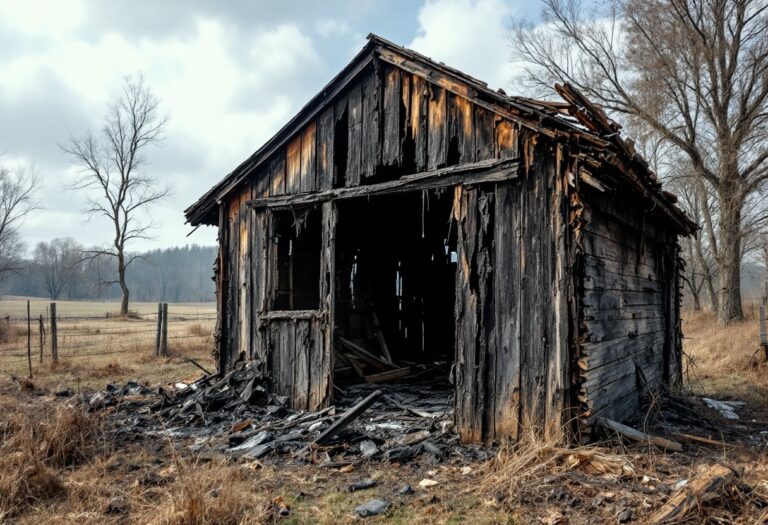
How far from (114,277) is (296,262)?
329 ft

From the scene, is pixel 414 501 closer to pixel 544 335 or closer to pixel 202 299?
pixel 544 335

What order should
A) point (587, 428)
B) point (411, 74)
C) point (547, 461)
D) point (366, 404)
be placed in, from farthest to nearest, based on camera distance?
point (411, 74)
point (366, 404)
point (587, 428)
point (547, 461)

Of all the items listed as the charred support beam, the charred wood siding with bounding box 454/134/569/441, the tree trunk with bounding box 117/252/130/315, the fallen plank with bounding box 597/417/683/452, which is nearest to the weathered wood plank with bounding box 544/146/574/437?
the charred wood siding with bounding box 454/134/569/441

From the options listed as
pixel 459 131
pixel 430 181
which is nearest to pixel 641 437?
pixel 430 181

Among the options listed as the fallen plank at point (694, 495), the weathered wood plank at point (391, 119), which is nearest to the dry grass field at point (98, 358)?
the weathered wood plank at point (391, 119)

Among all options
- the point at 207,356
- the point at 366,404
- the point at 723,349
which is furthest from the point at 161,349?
the point at 723,349

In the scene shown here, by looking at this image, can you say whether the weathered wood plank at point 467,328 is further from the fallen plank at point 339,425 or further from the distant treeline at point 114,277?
the distant treeline at point 114,277

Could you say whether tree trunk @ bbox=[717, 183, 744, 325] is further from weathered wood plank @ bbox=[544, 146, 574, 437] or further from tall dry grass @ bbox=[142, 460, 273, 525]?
tall dry grass @ bbox=[142, 460, 273, 525]

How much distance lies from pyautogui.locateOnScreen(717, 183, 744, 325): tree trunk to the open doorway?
12.3 metres

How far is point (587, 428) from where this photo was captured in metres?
5.63

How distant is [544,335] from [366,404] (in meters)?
2.43

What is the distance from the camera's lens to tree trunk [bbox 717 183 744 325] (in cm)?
1853

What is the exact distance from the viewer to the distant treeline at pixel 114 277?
81.2 meters

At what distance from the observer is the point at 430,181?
6.86 metres
